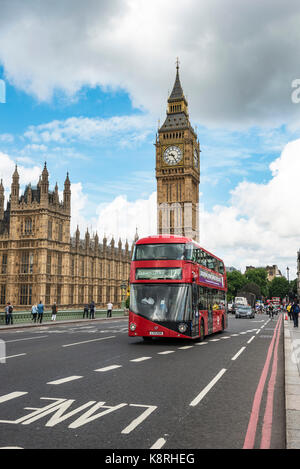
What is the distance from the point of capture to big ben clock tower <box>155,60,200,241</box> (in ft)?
323

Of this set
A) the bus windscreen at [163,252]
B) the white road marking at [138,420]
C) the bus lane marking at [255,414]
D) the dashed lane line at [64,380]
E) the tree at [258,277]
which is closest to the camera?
the bus lane marking at [255,414]

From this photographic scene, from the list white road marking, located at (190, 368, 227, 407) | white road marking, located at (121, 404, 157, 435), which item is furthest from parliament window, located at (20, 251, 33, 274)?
white road marking, located at (121, 404, 157, 435)

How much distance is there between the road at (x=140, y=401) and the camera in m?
5.36

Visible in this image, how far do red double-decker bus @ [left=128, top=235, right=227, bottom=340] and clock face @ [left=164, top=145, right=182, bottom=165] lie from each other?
84841mm

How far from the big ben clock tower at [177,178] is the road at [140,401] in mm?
85945

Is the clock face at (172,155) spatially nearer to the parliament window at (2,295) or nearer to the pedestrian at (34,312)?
the parliament window at (2,295)

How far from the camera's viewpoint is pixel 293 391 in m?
7.81

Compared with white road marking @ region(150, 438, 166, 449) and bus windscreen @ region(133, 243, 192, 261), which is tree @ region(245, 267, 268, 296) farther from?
white road marking @ region(150, 438, 166, 449)

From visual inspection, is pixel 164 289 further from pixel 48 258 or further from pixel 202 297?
pixel 48 258

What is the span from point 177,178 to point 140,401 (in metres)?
93.5

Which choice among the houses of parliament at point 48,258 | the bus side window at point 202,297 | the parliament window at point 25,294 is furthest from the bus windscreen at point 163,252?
the parliament window at point 25,294

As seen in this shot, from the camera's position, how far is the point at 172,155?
100438 millimetres

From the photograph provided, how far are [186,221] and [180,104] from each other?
94.7ft
